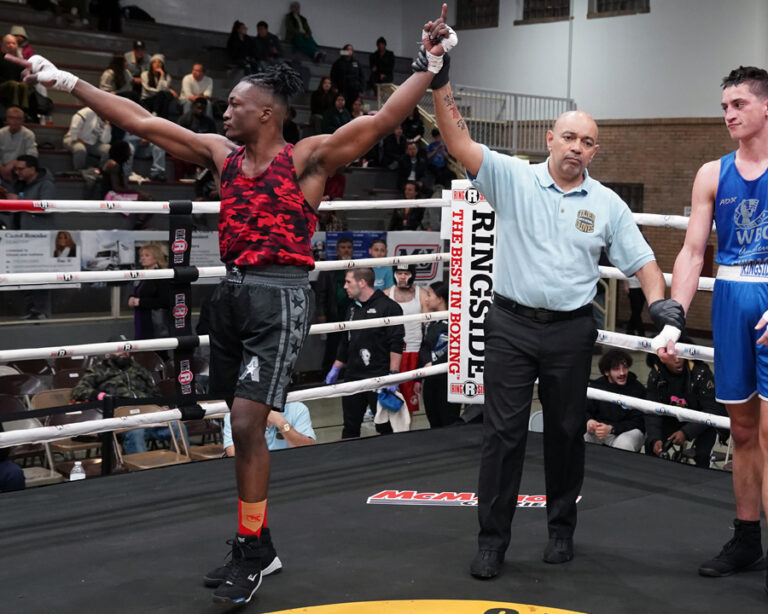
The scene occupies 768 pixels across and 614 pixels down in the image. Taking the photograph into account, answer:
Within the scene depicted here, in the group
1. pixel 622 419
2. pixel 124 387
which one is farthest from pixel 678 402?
pixel 124 387

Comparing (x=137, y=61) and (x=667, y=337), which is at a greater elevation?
(x=137, y=61)

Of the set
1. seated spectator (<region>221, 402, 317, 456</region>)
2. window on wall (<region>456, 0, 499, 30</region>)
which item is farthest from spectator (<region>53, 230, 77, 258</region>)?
window on wall (<region>456, 0, 499, 30</region>)

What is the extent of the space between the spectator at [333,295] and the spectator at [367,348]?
9.81 ft

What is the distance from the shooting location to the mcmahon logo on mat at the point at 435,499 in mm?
3607

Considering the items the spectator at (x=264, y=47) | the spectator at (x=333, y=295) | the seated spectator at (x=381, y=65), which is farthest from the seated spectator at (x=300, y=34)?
the spectator at (x=333, y=295)

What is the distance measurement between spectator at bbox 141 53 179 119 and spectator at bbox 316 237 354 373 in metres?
3.83

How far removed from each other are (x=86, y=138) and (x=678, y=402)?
8233 millimetres

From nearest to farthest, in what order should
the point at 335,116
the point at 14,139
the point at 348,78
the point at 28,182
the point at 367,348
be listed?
the point at 367,348, the point at 28,182, the point at 14,139, the point at 335,116, the point at 348,78

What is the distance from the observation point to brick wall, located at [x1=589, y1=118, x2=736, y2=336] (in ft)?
47.2

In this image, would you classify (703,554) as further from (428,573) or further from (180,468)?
(180,468)

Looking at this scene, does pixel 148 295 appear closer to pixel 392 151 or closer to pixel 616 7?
pixel 392 151

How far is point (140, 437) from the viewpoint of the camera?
6.06 metres

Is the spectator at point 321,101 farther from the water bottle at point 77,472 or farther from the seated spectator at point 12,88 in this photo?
the water bottle at point 77,472

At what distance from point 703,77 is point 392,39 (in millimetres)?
6566
